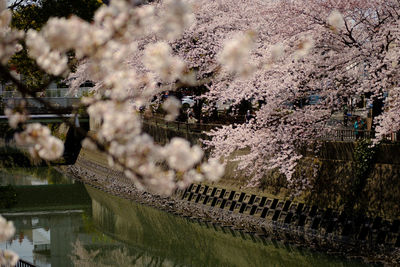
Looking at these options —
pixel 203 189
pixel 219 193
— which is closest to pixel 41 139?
pixel 219 193

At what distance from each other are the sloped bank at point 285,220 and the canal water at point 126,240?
15.6 inches

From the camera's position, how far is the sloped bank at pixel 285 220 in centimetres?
1238

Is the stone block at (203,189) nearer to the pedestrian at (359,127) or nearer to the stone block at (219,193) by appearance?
the stone block at (219,193)

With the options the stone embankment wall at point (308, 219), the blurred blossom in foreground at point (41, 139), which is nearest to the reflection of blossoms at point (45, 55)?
the blurred blossom in foreground at point (41, 139)

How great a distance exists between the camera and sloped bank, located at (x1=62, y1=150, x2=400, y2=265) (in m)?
12.4

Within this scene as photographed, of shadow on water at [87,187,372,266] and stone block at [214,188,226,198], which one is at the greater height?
stone block at [214,188,226,198]

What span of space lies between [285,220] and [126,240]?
4.11 meters

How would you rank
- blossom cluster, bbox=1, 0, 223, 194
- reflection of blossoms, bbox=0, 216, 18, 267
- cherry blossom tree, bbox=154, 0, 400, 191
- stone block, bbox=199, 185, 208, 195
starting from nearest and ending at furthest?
blossom cluster, bbox=1, 0, 223, 194 → reflection of blossoms, bbox=0, 216, 18, 267 → cherry blossom tree, bbox=154, 0, 400, 191 → stone block, bbox=199, 185, 208, 195

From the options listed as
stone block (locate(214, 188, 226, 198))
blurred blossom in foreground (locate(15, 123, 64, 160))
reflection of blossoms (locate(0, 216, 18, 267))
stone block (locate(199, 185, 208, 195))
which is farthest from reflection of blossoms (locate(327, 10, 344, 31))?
blurred blossom in foreground (locate(15, 123, 64, 160))

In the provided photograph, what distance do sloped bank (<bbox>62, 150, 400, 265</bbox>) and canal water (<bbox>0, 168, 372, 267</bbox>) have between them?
15.6 inches

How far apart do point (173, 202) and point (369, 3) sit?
8.78 m

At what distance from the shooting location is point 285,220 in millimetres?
14898

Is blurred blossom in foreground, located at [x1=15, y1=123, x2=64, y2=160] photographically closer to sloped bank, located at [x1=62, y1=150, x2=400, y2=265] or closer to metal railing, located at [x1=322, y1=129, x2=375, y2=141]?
sloped bank, located at [x1=62, y1=150, x2=400, y2=265]

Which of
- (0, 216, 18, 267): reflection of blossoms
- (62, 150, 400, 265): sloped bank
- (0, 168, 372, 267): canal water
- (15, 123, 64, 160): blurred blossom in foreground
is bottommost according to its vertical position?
(0, 168, 372, 267): canal water
